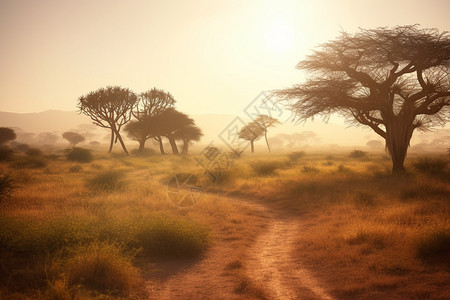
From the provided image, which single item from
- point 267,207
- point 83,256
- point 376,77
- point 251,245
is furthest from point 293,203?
point 376,77

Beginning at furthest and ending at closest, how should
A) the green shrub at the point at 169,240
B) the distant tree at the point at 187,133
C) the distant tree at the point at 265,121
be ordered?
1. the distant tree at the point at 265,121
2. the distant tree at the point at 187,133
3. the green shrub at the point at 169,240

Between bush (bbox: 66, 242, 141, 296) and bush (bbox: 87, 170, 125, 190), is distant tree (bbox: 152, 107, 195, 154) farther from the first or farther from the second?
bush (bbox: 66, 242, 141, 296)

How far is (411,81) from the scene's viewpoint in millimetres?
17297

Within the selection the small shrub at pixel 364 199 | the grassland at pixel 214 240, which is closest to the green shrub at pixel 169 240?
the grassland at pixel 214 240

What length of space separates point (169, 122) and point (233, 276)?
39.3 m

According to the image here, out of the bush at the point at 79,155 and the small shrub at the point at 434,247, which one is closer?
the small shrub at the point at 434,247

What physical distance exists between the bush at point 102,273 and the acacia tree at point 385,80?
49.7ft

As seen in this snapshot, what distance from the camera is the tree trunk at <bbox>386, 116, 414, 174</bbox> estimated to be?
16.1 meters

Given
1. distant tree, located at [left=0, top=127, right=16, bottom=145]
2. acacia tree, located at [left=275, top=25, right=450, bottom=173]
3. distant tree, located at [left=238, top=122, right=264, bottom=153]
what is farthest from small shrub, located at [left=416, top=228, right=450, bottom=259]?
distant tree, located at [left=0, top=127, right=16, bottom=145]

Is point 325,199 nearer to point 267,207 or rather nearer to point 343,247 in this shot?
point 267,207

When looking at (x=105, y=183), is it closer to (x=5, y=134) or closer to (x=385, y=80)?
(x=385, y=80)

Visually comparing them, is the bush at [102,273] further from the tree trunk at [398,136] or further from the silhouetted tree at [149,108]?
the silhouetted tree at [149,108]

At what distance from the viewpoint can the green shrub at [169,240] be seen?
6.78m

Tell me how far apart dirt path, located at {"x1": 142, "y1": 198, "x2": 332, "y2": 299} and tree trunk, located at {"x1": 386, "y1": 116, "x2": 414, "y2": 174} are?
41.9 ft
